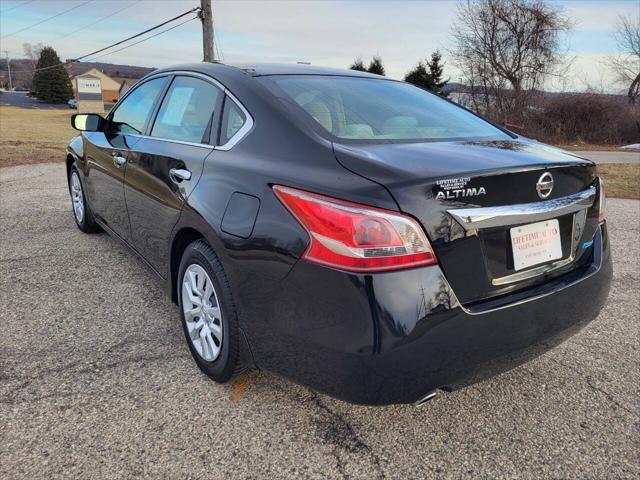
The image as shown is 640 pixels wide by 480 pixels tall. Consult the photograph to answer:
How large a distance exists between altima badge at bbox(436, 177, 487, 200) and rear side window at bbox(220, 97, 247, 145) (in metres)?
1.05

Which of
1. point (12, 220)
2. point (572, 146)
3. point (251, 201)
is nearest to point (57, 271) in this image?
point (12, 220)

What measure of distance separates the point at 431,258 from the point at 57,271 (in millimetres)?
3319

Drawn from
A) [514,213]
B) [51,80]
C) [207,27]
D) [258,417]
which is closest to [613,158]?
[207,27]

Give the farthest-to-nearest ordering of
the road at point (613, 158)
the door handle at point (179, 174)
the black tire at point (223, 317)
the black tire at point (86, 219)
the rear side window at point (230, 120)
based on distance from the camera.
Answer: the road at point (613, 158)
the black tire at point (86, 219)
the door handle at point (179, 174)
the rear side window at point (230, 120)
the black tire at point (223, 317)

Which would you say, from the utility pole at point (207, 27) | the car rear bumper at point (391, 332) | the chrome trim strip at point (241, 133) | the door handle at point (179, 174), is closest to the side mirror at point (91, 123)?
the door handle at point (179, 174)

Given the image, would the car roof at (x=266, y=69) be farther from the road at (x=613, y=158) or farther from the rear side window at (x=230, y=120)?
the road at (x=613, y=158)

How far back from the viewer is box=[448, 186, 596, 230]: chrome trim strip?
177 centimetres

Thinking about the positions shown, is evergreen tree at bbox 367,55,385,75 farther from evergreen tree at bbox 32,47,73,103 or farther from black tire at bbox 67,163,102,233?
evergreen tree at bbox 32,47,73,103

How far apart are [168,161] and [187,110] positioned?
356 mm

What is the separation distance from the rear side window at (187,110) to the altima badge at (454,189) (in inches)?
53.5

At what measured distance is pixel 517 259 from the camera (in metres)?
1.92

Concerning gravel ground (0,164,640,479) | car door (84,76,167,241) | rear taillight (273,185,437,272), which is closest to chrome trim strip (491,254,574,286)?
rear taillight (273,185,437,272)

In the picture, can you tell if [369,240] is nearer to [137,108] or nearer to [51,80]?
[137,108]

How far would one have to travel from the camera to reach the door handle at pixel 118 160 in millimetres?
3360
